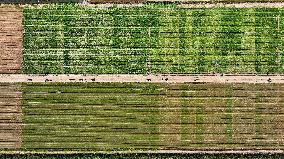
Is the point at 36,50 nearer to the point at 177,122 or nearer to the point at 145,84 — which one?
the point at 145,84

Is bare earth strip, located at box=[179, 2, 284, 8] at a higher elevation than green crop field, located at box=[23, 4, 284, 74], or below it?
higher

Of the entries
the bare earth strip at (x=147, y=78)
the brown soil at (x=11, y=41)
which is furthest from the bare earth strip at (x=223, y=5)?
the brown soil at (x=11, y=41)

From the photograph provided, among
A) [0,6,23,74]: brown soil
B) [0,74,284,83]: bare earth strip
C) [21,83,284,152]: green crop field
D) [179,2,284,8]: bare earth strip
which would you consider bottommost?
[21,83,284,152]: green crop field

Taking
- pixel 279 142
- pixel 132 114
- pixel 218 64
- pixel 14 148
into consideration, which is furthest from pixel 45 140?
pixel 279 142

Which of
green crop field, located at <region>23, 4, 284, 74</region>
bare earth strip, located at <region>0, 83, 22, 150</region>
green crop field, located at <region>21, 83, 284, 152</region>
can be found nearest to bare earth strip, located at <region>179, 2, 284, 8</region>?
green crop field, located at <region>23, 4, 284, 74</region>

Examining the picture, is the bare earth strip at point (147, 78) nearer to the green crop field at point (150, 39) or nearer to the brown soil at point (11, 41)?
the green crop field at point (150, 39)

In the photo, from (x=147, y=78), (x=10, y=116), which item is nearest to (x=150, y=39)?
(x=147, y=78)

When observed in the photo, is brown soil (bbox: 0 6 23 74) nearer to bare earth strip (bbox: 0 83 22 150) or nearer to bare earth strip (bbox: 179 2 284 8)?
bare earth strip (bbox: 0 83 22 150)
